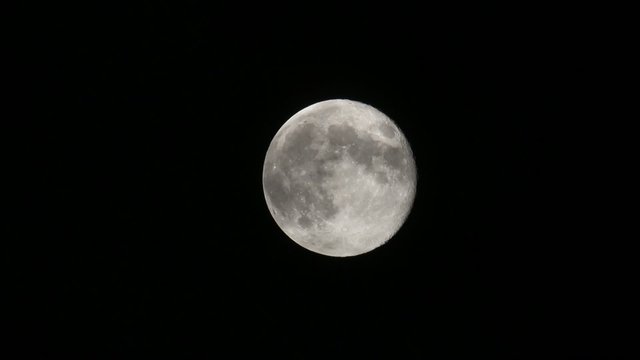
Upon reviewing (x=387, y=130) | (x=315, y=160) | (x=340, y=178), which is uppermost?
(x=387, y=130)

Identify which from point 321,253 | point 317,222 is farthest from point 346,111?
point 321,253

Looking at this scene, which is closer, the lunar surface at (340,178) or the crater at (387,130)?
the lunar surface at (340,178)

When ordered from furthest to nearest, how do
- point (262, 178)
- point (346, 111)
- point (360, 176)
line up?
point (262, 178) < point (346, 111) < point (360, 176)

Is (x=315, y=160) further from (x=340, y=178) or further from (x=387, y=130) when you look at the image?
(x=387, y=130)

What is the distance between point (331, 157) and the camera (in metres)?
4.36

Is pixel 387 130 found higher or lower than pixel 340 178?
higher

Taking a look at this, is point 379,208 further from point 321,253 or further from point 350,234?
point 321,253

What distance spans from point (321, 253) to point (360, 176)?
1.00 meters

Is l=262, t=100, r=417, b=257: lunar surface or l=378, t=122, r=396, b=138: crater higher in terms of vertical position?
l=378, t=122, r=396, b=138: crater

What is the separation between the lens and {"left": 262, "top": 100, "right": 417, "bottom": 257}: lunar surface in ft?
14.4

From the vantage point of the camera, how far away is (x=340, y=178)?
14.3 feet

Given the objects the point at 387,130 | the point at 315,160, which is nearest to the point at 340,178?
the point at 315,160

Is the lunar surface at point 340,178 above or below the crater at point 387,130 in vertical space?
below

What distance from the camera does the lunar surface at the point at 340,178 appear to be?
4.38 metres
